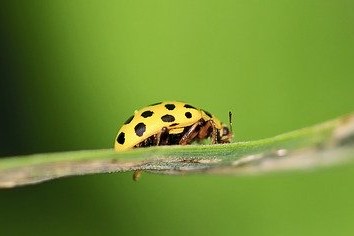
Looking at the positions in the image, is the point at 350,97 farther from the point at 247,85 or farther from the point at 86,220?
the point at 86,220

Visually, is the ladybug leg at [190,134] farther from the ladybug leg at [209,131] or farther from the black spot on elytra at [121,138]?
the black spot on elytra at [121,138]

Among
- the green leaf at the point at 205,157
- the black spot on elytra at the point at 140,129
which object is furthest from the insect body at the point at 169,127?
the green leaf at the point at 205,157

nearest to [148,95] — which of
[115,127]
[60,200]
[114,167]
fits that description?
[115,127]

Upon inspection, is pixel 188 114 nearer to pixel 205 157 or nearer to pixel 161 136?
pixel 161 136


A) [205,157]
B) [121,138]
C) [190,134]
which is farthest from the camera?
[190,134]

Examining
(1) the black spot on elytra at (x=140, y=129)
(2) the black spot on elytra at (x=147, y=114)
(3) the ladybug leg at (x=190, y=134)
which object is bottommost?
(3) the ladybug leg at (x=190, y=134)

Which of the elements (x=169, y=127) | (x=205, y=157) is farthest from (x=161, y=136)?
(x=205, y=157)

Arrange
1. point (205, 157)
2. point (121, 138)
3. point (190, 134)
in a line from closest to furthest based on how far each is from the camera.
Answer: point (205, 157)
point (121, 138)
point (190, 134)
